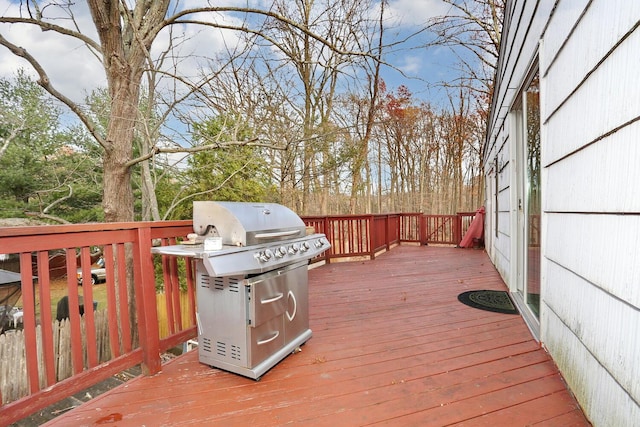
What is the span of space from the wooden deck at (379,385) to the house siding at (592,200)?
0.85ft

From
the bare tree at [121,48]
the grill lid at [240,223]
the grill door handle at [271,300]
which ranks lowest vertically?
the grill door handle at [271,300]

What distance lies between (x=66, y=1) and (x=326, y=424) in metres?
5.17

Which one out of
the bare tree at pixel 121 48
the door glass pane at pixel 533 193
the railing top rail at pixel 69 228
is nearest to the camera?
the railing top rail at pixel 69 228

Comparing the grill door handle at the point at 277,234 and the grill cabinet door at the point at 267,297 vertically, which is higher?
the grill door handle at the point at 277,234

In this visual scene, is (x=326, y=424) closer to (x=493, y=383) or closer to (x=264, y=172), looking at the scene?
(x=493, y=383)

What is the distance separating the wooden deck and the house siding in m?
0.26

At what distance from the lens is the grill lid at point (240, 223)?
6.34 feet

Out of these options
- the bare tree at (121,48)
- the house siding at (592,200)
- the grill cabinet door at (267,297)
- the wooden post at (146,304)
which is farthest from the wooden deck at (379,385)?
the bare tree at (121,48)

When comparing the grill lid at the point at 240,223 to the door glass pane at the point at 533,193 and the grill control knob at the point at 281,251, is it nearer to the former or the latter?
the grill control knob at the point at 281,251

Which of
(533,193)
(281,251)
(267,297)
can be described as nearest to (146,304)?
(267,297)

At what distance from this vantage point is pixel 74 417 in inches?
64.4

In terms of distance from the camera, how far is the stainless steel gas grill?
1.89m

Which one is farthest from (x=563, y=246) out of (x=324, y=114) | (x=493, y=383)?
(x=324, y=114)

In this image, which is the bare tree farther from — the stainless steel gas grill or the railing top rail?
the stainless steel gas grill
